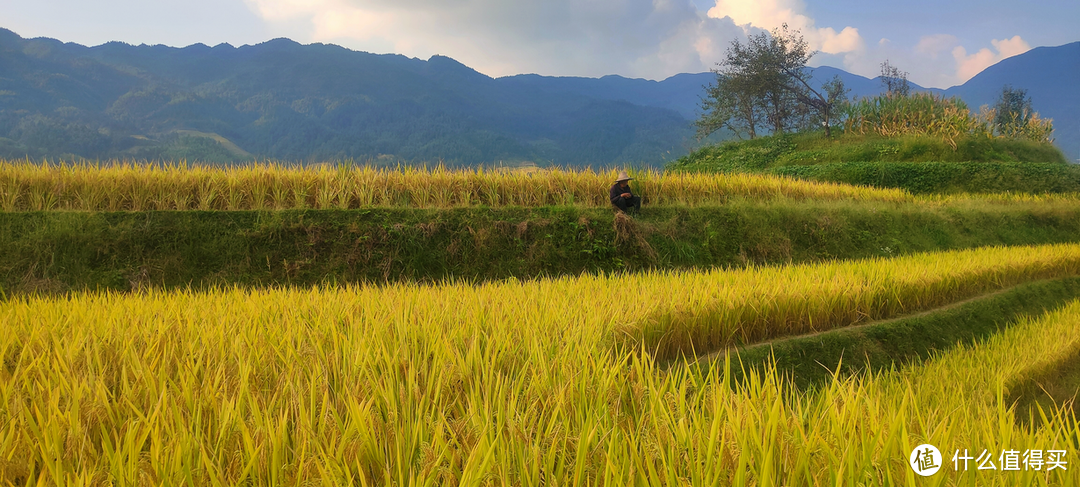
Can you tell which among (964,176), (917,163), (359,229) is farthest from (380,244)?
(917,163)

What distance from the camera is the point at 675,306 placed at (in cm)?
409

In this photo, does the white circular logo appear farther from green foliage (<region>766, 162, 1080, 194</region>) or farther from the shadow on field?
green foliage (<region>766, 162, 1080, 194</region>)

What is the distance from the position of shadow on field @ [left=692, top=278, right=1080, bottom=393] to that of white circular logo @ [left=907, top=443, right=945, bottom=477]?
2.12 m

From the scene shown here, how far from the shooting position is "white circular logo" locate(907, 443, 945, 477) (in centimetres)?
130

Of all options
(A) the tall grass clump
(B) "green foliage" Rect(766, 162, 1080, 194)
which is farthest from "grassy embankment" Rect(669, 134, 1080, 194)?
(A) the tall grass clump

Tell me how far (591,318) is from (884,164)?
17.9 meters

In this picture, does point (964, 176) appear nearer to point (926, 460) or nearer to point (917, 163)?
point (917, 163)

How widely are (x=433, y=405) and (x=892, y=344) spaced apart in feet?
16.4

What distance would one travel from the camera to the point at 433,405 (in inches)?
66.7

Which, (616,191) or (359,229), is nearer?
(359,229)

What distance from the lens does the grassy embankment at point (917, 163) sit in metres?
15.2

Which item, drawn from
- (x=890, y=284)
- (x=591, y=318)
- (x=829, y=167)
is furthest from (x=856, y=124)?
A: (x=591, y=318)

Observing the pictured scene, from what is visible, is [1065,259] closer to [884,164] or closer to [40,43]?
[884,164]

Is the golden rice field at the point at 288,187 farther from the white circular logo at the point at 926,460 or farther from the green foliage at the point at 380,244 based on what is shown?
the white circular logo at the point at 926,460
